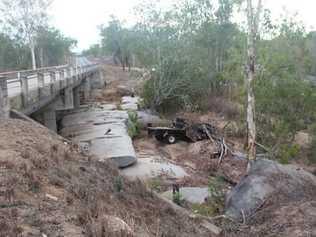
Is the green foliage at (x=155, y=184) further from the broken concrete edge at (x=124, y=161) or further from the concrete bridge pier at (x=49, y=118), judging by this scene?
the concrete bridge pier at (x=49, y=118)

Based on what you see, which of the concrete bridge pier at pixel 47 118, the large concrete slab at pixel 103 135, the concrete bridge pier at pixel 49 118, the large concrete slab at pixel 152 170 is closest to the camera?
the large concrete slab at pixel 152 170

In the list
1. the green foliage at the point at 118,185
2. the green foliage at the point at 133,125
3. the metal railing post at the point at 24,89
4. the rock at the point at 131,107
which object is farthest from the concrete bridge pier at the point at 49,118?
the green foliage at the point at 118,185

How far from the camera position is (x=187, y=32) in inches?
1210

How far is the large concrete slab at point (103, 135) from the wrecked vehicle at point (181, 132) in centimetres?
177

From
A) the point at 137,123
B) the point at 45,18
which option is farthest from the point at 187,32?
the point at 45,18

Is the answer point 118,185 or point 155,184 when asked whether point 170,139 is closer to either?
point 155,184

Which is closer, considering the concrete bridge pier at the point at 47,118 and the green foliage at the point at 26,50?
the concrete bridge pier at the point at 47,118

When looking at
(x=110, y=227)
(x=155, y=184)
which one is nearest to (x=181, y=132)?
(x=155, y=184)

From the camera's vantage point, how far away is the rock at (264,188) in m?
9.23

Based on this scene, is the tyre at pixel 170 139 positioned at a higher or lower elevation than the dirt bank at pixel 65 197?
lower

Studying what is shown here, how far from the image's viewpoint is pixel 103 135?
17250 mm

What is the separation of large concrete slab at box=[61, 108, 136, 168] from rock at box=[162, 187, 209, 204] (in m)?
2.47

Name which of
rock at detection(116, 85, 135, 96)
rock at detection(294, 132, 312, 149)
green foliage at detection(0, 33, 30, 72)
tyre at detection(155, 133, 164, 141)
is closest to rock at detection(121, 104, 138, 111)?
tyre at detection(155, 133, 164, 141)

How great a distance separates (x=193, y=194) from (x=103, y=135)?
7180 millimetres
